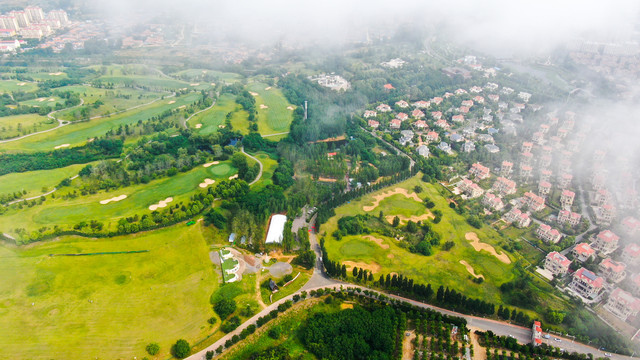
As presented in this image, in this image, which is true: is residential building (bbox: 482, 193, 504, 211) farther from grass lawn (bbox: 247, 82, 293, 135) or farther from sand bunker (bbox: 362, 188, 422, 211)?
grass lawn (bbox: 247, 82, 293, 135)

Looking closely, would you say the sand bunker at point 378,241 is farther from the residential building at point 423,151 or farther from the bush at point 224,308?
the residential building at point 423,151

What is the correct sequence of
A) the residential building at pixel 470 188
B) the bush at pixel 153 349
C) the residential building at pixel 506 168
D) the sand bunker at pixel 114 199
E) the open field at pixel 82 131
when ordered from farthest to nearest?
the open field at pixel 82 131 → the residential building at pixel 506 168 → the residential building at pixel 470 188 → the sand bunker at pixel 114 199 → the bush at pixel 153 349

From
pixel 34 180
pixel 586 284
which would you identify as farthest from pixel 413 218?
pixel 34 180

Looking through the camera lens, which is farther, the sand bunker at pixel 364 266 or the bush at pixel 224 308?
the sand bunker at pixel 364 266

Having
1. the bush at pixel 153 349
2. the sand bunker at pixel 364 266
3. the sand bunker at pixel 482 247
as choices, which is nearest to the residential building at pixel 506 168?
the sand bunker at pixel 482 247

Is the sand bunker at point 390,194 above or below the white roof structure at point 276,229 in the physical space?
below

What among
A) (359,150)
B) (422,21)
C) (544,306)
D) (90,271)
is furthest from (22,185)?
(422,21)

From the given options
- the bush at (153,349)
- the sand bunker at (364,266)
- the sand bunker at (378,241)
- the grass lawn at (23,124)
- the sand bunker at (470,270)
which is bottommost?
the sand bunker at (470,270)
